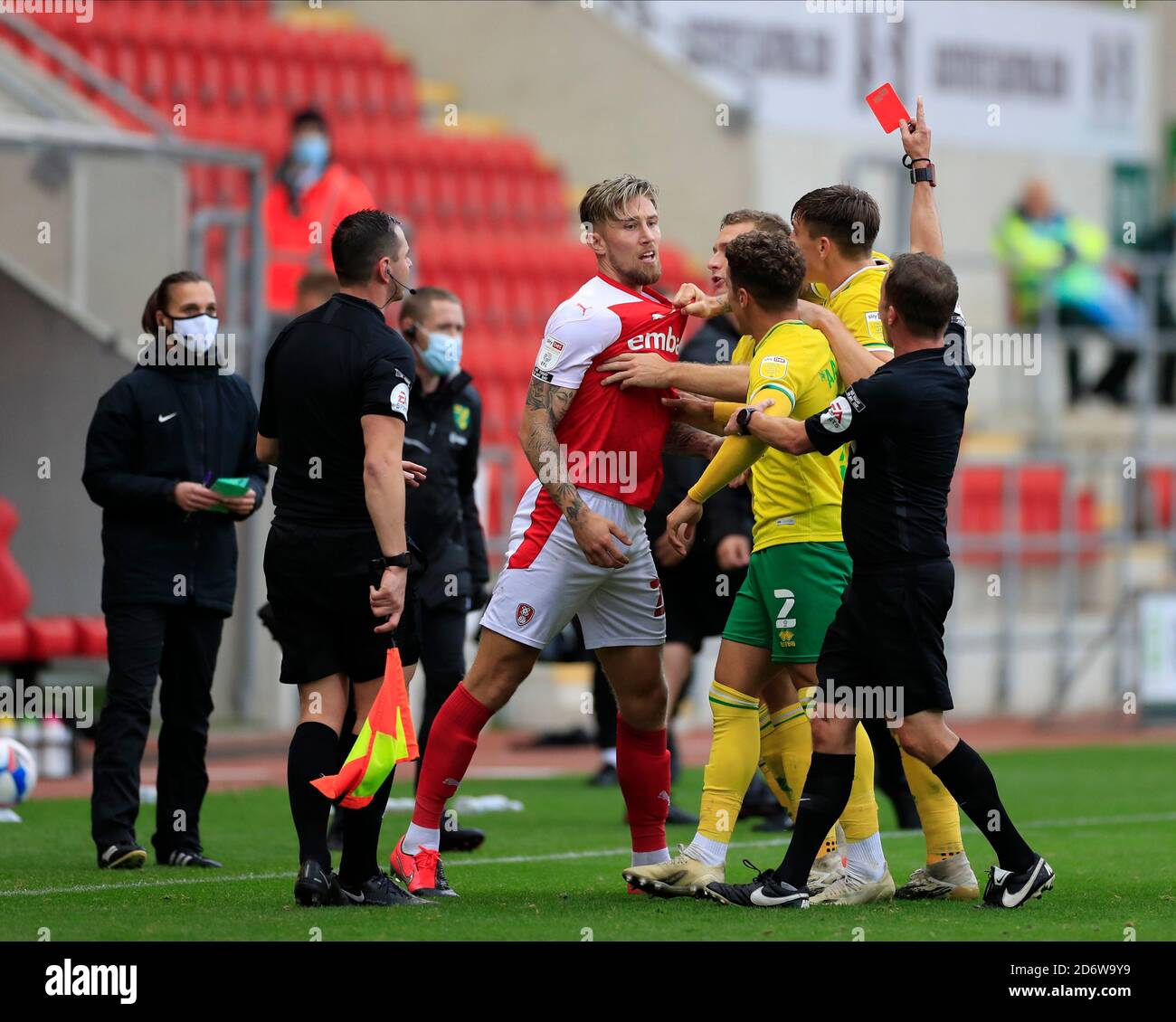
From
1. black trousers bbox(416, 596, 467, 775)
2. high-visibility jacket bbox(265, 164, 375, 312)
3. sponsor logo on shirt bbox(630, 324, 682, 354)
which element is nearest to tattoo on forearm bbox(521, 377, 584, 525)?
sponsor logo on shirt bbox(630, 324, 682, 354)

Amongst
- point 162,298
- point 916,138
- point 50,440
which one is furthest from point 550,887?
point 50,440

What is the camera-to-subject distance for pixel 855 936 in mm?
5438

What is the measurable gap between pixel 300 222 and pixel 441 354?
7444 millimetres

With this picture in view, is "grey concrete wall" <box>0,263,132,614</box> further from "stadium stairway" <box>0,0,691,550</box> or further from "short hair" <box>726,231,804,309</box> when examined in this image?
"short hair" <box>726,231,804,309</box>

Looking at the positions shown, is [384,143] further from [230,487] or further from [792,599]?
[792,599]

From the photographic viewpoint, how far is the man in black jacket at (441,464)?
8328mm

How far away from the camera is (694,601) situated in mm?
9398

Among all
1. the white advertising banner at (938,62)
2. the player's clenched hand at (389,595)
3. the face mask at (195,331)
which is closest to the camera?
the player's clenched hand at (389,595)

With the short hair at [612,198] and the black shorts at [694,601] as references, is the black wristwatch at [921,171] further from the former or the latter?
the black shorts at [694,601]

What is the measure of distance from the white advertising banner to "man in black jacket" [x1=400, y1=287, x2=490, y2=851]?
39.6ft

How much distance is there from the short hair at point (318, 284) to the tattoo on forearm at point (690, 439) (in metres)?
2.63

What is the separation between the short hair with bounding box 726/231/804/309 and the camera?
616 centimetres

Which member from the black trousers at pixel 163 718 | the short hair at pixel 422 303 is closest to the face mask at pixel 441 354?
the short hair at pixel 422 303

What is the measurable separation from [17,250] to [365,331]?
26.1ft
